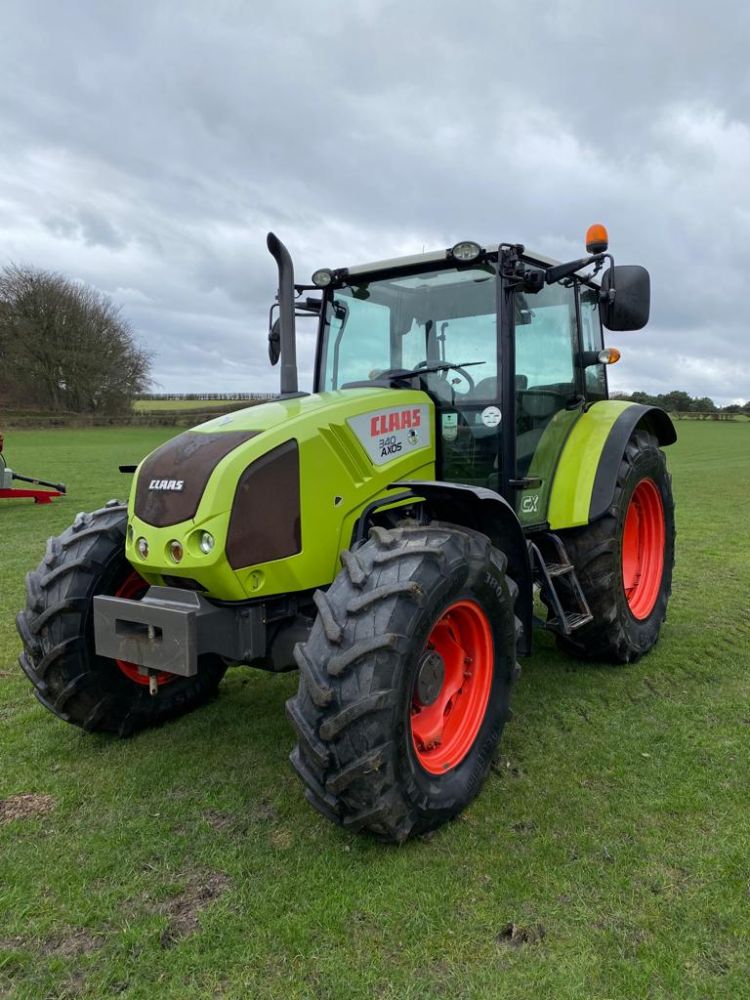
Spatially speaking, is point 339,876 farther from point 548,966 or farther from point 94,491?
point 94,491

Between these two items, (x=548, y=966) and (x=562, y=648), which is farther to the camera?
(x=562, y=648)

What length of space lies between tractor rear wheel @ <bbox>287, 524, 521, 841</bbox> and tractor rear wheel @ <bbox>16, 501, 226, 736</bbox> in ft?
3.54

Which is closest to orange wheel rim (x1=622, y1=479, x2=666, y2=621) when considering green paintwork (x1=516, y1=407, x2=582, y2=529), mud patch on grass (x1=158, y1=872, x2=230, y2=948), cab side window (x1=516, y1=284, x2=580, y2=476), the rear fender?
green paintwork (x1=516, y1=407, x2=582, y2=529)

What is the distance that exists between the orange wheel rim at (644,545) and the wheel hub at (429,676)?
2.53m

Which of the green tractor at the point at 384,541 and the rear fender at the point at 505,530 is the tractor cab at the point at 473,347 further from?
the rear fender at the point at 505,530

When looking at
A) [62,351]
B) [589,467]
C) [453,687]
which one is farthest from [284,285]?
[62,351]

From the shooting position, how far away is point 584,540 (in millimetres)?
4316

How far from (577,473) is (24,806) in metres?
3.32

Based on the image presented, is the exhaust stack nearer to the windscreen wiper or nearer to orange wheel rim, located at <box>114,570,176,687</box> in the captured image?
the windscreen wiper

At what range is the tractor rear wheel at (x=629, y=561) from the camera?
4.27 metres

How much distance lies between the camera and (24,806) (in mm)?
3031

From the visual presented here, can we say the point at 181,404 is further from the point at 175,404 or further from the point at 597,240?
the point at 597,240

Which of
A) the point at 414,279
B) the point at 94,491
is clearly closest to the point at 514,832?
the point at 414,279

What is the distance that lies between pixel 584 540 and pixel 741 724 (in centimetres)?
127
